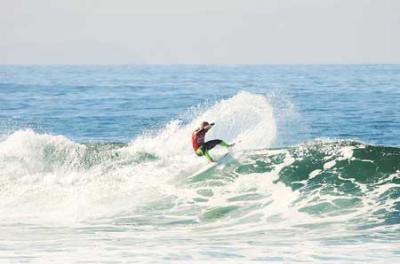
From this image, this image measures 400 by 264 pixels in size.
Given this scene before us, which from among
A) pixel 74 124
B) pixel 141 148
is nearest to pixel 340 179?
pixel 141 148

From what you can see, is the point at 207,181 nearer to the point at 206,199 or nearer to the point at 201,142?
the point at 206,199

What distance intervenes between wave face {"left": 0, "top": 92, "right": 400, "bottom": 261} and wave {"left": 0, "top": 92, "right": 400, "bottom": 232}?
0.03 meters

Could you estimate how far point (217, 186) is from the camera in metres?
24.3

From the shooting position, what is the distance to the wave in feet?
71.8

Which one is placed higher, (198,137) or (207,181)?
(198,137)

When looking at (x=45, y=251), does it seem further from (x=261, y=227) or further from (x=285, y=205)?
(x=285, y=205)

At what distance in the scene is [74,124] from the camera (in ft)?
156

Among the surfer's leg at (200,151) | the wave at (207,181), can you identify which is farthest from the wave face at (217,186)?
the surfer's leg at (200,151)

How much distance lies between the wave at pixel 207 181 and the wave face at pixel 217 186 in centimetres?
3

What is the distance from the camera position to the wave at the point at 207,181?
21875 mm

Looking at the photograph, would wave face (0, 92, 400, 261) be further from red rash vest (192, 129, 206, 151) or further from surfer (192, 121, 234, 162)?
red rash vest (192, 129, 206, 151)

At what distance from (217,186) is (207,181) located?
0.46 meters

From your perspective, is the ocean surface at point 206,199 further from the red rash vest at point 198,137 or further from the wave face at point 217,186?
the red rash vest at point 198,137

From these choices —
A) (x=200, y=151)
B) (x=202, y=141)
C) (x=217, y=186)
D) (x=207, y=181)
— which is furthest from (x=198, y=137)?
(x=217, y=186)
